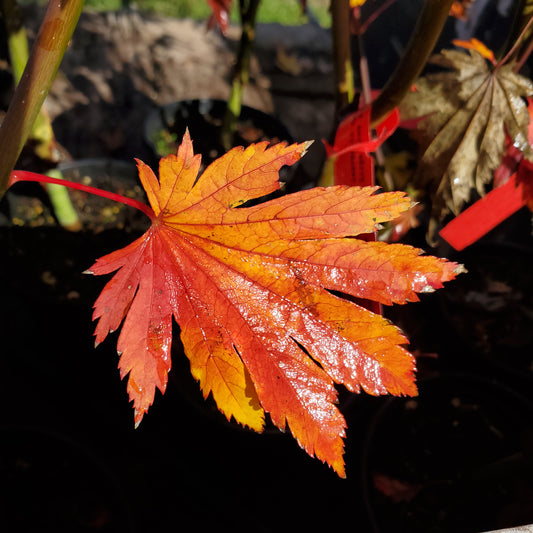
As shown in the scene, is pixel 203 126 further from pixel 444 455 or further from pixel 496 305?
pixel 444 455

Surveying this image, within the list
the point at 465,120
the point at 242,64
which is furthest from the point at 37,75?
the point at 242,64

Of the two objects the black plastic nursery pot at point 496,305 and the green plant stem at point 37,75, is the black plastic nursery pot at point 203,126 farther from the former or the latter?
the green plant stem at point 37,75

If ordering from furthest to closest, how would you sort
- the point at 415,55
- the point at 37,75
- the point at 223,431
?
the point at 223,431 → the point at 415,55 → the point at 37,75

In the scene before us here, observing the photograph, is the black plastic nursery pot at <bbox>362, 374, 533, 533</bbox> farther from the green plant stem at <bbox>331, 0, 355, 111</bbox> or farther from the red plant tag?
the green plant stem at <bbox>331, 0, 355, 111</bbox>

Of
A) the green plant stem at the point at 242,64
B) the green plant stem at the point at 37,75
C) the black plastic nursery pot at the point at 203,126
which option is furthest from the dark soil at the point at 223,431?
the green plant stem at the point at 37,75

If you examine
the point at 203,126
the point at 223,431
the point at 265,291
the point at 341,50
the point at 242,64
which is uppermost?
the point at 203,126

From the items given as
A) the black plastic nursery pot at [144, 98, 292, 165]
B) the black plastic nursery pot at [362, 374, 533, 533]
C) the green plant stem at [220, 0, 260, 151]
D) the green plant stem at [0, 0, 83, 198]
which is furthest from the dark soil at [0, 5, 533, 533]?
the green plant stem at [0, 0, 83, 198]
